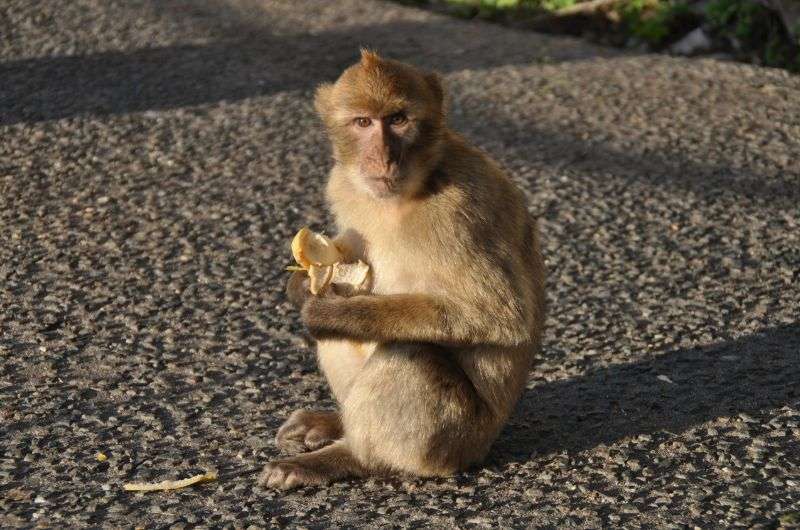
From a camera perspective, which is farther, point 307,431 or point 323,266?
point 307,431

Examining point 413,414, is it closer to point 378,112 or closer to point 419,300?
point 419,300

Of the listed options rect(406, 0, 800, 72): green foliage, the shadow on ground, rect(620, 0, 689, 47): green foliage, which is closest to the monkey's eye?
the shadow on ground

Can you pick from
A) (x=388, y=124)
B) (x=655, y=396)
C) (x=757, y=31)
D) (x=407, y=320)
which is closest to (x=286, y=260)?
(x=655, y=396)

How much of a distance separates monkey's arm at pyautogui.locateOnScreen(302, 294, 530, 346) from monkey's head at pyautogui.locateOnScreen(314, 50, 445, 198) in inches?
12.9

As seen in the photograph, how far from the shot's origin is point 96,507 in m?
3.43

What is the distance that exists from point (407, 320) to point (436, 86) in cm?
74

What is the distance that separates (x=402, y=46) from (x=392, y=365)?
540cm

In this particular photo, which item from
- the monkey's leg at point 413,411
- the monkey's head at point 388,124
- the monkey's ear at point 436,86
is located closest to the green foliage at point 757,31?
the monkey's ear at point 436,86

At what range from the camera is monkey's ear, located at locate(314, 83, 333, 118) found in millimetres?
3750

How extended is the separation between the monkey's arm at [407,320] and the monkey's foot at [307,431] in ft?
1.53

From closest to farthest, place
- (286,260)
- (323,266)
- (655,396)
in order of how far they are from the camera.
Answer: (323,266), (655,396), (286,260)

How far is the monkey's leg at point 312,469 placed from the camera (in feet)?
11.6

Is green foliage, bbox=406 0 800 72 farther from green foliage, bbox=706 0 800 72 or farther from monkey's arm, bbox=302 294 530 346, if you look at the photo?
monkey's arm, bbox=302 294 530 346

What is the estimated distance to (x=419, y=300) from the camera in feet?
11.4
